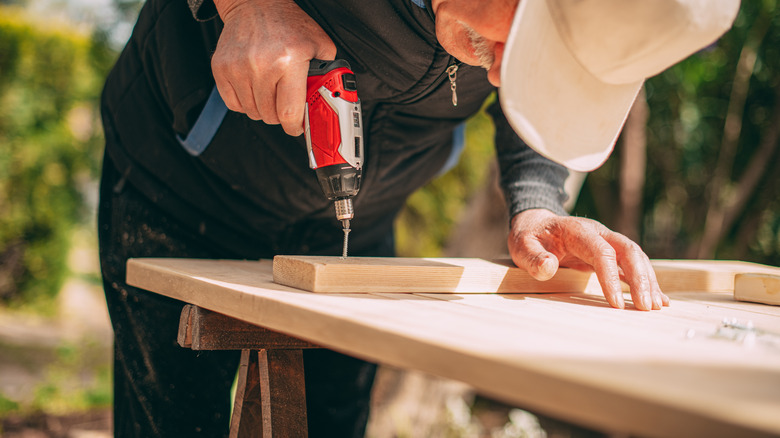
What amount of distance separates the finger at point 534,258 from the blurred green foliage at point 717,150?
10.5 ft

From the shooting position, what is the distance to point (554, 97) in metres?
0.99

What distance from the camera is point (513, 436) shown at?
3227mm

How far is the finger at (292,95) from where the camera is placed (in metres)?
1.20

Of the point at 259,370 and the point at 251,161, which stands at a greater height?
the point at 251,161

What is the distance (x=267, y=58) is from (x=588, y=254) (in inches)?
30.5

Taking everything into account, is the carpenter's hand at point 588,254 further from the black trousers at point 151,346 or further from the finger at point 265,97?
the black trousers at point 151,346

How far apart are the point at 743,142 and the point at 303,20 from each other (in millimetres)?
4043

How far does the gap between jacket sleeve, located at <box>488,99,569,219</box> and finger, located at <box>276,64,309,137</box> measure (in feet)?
2.22

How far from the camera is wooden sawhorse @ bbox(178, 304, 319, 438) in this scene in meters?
1.16

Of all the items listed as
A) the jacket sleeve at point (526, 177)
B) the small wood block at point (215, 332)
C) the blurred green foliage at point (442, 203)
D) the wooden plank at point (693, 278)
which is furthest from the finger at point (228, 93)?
the blurred green foliage at point (442, 203)

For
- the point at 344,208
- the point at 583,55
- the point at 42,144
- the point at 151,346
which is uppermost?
the point at 583,55

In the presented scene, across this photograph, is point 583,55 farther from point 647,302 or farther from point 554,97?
point 647,302

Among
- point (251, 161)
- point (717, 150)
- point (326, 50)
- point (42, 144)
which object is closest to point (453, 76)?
point (326, 50)

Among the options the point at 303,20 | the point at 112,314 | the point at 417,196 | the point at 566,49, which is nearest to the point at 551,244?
the point at 566,49
